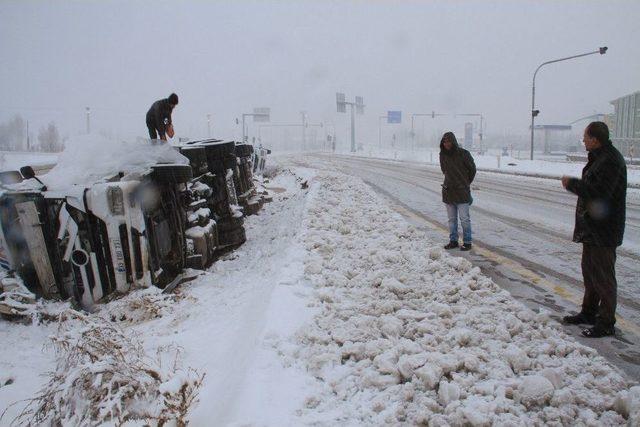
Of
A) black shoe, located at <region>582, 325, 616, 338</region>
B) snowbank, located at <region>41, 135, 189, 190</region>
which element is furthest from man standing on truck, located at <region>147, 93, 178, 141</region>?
black shoe, located at <region>582, 325, 616, 338</region>

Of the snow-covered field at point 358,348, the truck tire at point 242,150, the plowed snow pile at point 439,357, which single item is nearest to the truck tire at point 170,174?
the snow-covered field at point 358,348

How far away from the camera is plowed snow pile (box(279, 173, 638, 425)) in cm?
255

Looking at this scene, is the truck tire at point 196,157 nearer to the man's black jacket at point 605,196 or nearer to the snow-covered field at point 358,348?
the snow-covered field at point 358,348

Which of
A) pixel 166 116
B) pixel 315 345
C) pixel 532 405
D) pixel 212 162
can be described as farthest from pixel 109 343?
pixel 166 116

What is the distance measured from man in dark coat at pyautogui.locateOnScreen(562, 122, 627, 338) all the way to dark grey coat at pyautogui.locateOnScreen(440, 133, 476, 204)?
276 cm

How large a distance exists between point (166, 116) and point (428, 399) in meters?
7.32

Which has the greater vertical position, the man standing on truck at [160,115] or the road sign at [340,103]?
the road sign at [340,103]

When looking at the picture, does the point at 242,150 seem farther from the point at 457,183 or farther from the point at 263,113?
the point at 263,113

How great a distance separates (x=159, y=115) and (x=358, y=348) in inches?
260

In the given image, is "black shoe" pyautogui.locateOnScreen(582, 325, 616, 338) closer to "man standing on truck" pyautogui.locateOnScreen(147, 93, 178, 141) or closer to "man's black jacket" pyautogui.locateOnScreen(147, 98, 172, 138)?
"man standing on truck" pyautogui.locateOnScreen(147, 93, 178, 141)

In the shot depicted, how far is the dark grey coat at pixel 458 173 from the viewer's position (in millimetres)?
6633

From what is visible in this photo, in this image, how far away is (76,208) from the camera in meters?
5.09

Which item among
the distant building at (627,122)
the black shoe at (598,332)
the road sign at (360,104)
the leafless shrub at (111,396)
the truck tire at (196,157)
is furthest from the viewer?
the road sign at (360,104)

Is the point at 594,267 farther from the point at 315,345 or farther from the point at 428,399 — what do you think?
the point at 315,345
